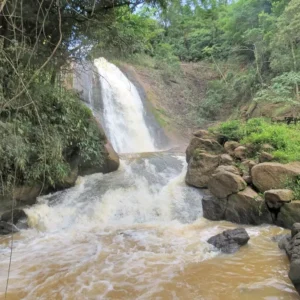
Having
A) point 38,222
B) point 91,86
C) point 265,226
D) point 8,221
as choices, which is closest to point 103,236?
point 38,222

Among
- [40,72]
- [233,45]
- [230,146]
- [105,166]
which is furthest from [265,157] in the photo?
[233,45]

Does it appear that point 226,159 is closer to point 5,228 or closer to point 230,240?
point 230,240

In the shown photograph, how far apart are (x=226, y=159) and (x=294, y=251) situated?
405cm

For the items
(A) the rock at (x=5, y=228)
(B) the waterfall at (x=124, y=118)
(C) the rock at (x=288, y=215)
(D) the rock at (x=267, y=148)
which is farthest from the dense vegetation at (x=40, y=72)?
(B) the waterfall at (x=124, y=118)

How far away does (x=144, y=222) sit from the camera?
23.8 feet

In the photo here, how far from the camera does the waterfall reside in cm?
1473

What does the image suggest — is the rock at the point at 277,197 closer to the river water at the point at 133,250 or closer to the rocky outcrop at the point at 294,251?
the river water at the point at 133,250

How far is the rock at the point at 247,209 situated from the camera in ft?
21.2

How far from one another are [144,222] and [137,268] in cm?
257

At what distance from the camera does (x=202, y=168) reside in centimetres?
845

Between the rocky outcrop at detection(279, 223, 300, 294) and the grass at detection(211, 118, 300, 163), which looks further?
the grass at detection(211, 118, 300, 163)

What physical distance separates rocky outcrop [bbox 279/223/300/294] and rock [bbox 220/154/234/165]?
10.4 ft

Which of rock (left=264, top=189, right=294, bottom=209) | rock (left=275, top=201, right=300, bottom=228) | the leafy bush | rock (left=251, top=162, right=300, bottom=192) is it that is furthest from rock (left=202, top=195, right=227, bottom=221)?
the leafy bush

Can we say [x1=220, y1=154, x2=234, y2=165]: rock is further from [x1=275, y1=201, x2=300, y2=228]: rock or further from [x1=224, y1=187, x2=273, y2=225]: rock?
[x1=275, y1=201, x2=300, y2=228]: rock
